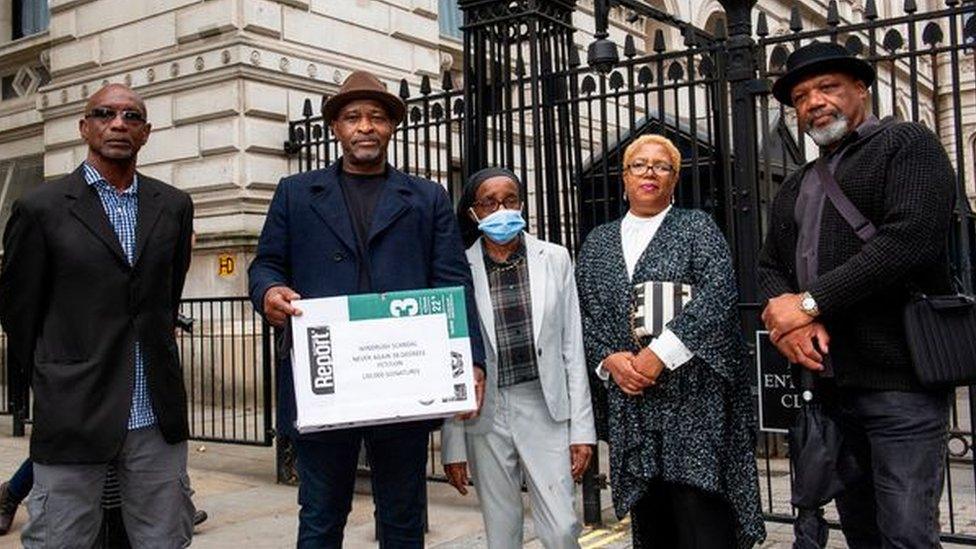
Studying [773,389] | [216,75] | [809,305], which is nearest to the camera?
[809,305]

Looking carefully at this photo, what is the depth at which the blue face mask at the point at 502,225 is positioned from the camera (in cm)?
387

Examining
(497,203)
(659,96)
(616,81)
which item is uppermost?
(616,81)

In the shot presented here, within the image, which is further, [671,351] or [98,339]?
[671,351]

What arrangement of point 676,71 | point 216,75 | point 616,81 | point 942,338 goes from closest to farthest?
point 942,338, point 676,71, point 616,81, point 216,75

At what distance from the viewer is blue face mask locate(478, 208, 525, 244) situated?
3.87m

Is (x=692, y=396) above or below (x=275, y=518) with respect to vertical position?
above

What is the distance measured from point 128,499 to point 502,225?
179 centimetres

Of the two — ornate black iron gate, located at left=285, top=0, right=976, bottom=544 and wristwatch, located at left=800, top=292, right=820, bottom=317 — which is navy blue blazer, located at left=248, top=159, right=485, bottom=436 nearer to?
wristwatch, located at left=800, top=292, right=820, bottom=317

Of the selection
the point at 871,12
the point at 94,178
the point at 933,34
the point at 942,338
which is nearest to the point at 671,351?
the point at 942,338

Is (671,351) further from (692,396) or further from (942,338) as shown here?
(942,338)

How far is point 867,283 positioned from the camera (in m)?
3.02

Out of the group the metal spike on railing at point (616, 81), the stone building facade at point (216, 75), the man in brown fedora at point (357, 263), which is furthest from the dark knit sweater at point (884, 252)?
the stone building facade at point (216, 75)

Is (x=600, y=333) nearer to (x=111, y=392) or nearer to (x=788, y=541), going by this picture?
→ (x=111, y=392)

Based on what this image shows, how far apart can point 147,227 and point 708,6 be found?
Result: 20.3 metres
